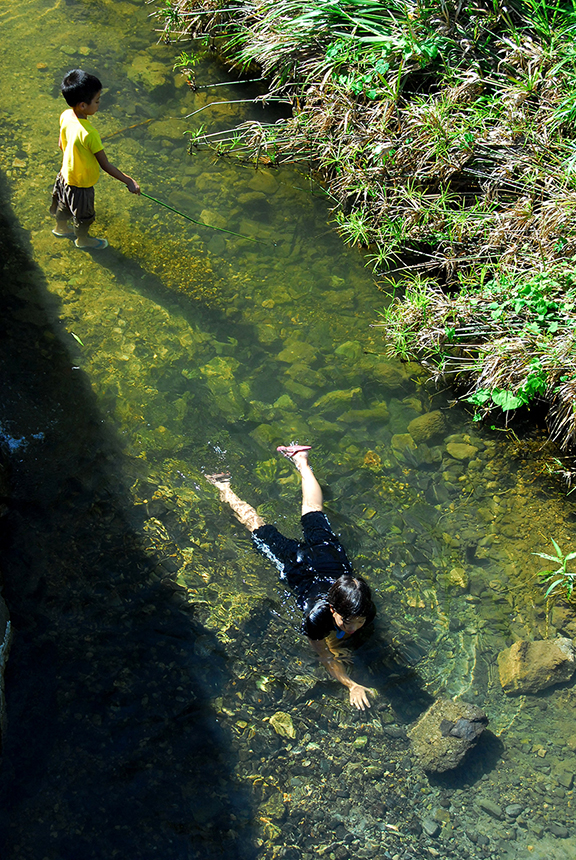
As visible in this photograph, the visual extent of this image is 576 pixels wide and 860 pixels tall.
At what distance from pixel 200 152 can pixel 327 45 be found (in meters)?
1.49

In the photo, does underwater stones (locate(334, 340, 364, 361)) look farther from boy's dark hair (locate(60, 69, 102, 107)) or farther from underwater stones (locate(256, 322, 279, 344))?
boy's dark hair (locate(60, 69, 102, 107))

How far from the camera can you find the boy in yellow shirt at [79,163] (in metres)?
4.10

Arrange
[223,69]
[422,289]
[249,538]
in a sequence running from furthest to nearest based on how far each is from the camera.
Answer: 1. [223,69]
2. [422,289]
3. [249,538]

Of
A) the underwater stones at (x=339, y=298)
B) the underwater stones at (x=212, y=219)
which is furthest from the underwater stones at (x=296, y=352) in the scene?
the underwater stones at (x=212, y=219)

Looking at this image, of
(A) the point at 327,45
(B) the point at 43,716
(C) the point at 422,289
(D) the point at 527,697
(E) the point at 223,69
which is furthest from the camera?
(E) the point at 223,69

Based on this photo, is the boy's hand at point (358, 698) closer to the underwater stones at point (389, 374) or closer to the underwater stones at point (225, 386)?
the underwater stones at point (225, 386)

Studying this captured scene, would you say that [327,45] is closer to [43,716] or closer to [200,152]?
[200,152]

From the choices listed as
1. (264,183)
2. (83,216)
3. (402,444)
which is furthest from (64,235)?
(402,444)

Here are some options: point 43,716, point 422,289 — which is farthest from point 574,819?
point 422,289

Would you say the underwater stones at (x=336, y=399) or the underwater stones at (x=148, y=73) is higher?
the underwater stones at (x=148, y=73)

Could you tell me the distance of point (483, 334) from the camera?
4.60 metres

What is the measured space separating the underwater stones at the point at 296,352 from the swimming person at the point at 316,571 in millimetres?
778

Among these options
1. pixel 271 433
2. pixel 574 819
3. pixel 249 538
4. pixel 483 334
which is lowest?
pixel 574 819

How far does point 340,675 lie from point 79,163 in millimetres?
Result: 3840
